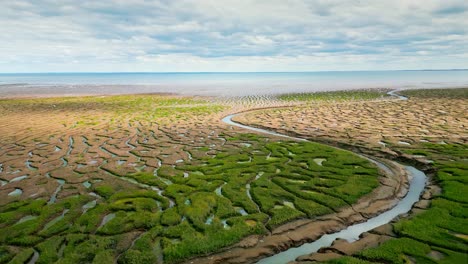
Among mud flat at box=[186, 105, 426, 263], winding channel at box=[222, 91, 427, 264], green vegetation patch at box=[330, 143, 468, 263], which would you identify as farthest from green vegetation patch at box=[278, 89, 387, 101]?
green vegetation patch at box=[330, 143, 468, 263]

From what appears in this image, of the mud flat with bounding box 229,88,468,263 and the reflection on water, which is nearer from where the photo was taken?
the mud flat with bounding box 229,88,468,263

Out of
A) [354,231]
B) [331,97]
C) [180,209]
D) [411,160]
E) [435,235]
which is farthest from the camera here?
[331,97]

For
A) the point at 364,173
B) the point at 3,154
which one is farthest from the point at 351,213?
the point at 3,154

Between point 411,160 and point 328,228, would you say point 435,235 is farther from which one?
point 411,160

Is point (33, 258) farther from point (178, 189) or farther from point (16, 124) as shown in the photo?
point (16, 124)

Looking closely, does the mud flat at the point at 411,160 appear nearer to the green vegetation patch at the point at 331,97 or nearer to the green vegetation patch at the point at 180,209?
the green vegetation patch at the point at 180,209

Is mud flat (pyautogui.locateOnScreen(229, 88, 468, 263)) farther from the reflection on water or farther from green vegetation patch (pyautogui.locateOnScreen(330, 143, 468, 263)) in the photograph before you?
the reflection on water

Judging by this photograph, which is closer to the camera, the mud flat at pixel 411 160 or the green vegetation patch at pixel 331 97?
the mud flat at pixel 411 160

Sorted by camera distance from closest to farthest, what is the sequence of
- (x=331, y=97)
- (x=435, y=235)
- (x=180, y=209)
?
(x=435, y=235) < (x=180, y=209) < (x=331, y=97)

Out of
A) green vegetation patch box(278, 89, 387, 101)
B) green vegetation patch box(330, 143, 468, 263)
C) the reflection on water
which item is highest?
green vegetation patch box(278, 89, 387, 101)

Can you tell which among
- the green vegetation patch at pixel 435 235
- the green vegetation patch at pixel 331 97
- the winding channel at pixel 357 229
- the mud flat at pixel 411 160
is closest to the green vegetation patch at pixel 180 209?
the winding channel at pixel 357 229

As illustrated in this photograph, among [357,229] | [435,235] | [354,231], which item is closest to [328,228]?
[354,231]
